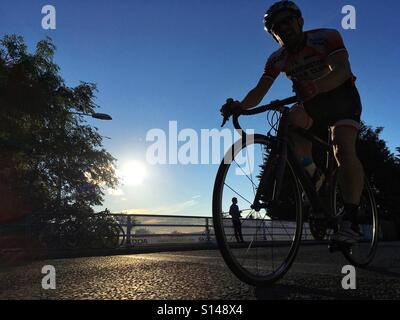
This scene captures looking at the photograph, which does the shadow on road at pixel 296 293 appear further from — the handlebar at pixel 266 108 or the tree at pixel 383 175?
the tree at pixel 383 175

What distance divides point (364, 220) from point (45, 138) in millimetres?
18164

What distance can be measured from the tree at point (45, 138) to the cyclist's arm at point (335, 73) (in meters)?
13.6

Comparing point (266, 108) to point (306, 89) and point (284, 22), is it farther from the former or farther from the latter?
point (284, 22)

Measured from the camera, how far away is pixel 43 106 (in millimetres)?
19188

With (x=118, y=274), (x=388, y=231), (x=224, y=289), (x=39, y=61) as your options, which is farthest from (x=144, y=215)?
(x=388, y=231)

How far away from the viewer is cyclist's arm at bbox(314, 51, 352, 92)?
3.60m

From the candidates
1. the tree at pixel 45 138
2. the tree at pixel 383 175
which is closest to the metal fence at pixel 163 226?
the tree at pixel 45 138

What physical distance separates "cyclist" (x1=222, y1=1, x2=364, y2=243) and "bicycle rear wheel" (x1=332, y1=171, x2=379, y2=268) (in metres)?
0.28

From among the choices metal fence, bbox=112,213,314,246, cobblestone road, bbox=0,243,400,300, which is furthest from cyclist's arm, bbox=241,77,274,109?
metal fence, bbox=112,213,314,246

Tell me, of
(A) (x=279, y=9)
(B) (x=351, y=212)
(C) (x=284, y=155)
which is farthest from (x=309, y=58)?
(B) (x=351, y=212)

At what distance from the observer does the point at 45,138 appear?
2038cm

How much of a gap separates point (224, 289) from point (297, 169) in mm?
1227

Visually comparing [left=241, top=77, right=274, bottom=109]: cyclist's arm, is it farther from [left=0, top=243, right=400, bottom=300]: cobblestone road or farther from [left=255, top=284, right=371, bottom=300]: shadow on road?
[left=255, top=284, right=371, bottom=300]: shadow on road
